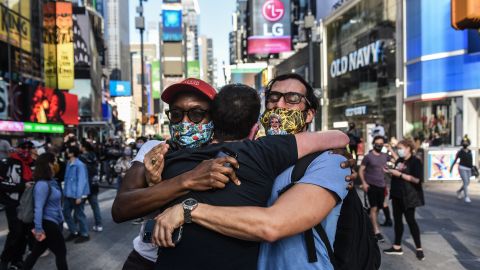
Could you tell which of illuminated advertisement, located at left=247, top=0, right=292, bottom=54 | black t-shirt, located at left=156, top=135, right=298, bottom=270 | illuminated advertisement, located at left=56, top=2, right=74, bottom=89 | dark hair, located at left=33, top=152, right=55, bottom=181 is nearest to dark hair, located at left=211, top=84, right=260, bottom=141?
black t-shirt, located at left=156, top=135, right=298, bottom=270

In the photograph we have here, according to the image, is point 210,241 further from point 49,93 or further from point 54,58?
point 54,58

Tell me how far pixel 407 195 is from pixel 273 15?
47168 mm

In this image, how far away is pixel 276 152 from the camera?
199 centimetres

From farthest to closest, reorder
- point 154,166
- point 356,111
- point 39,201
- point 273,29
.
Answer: point 273,29 → point 356,111 → point 39,201 → point 154,166

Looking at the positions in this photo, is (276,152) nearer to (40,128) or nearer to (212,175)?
(212,175)

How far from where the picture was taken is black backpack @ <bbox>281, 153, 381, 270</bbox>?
2023 millimetres

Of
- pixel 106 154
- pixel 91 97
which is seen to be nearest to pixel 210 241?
pixel 106 154

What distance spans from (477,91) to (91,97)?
150ft

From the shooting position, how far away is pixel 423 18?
2656cm

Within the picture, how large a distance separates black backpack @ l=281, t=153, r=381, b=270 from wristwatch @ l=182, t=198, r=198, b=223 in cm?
39

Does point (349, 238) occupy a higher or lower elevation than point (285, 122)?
lower

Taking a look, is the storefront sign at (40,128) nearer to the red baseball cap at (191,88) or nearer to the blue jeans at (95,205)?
the blue jeans at (95,205)

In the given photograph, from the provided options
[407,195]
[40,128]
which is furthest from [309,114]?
[40,128]

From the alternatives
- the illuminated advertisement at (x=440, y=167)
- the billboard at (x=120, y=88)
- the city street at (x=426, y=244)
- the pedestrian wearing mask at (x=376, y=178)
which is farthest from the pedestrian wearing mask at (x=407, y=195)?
the billboard at (x=120, y=88)
